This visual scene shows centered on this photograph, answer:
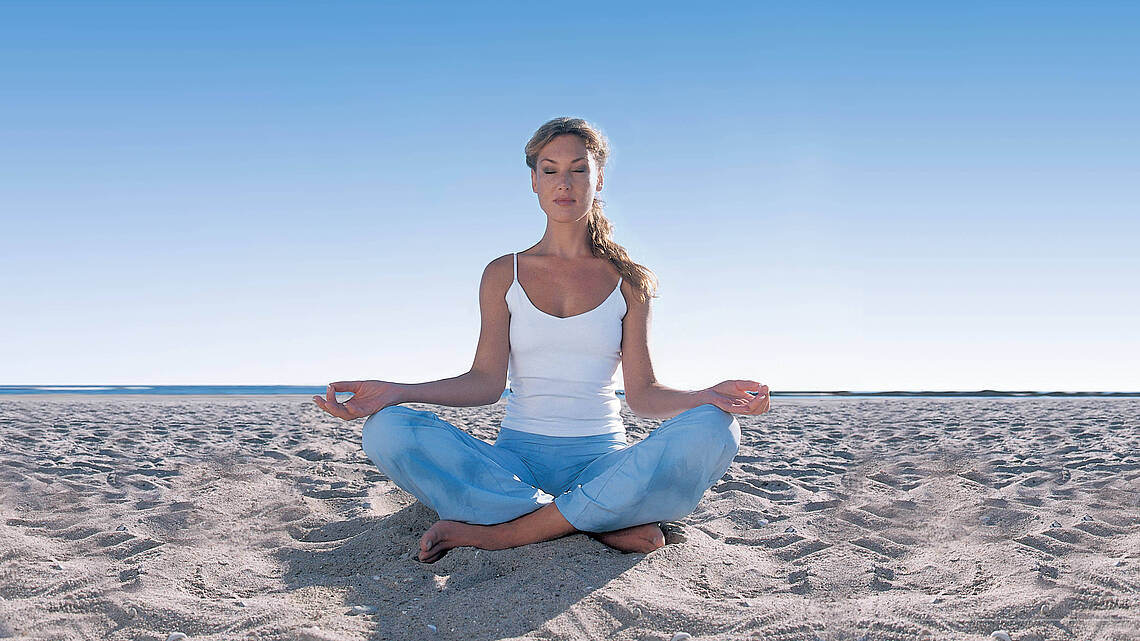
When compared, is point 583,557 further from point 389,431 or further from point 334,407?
point 334,407

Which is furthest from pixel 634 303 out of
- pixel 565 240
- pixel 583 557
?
pixel 583 557

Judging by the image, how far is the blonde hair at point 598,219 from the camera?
129 inches

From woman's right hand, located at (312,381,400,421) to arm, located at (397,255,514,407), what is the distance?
273 millimetres

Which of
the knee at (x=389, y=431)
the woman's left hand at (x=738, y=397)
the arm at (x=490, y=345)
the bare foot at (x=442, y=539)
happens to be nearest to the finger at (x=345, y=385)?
the knee at (x=389, y=431)

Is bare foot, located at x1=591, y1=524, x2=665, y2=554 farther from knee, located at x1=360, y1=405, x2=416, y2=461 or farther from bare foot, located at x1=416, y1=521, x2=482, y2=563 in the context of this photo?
knee, located at x1=360, y1=405, x2=416, y2=461

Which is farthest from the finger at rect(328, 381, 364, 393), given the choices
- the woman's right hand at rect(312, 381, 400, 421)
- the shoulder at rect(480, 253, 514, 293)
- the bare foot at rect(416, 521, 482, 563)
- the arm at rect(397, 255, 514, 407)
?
the shoulder at rect(480, 253, 514, 293)

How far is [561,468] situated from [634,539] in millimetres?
397

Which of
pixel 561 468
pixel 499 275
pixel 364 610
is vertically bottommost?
pixel 364 610

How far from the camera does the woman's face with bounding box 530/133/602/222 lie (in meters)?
3.24

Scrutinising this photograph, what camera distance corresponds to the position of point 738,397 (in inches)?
109

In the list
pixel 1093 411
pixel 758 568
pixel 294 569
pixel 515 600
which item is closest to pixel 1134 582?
pixel 758 568

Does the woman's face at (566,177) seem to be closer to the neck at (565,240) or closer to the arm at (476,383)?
the neck at (565,240)

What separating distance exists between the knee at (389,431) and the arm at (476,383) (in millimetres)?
38

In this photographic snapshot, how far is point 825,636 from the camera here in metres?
2.18
